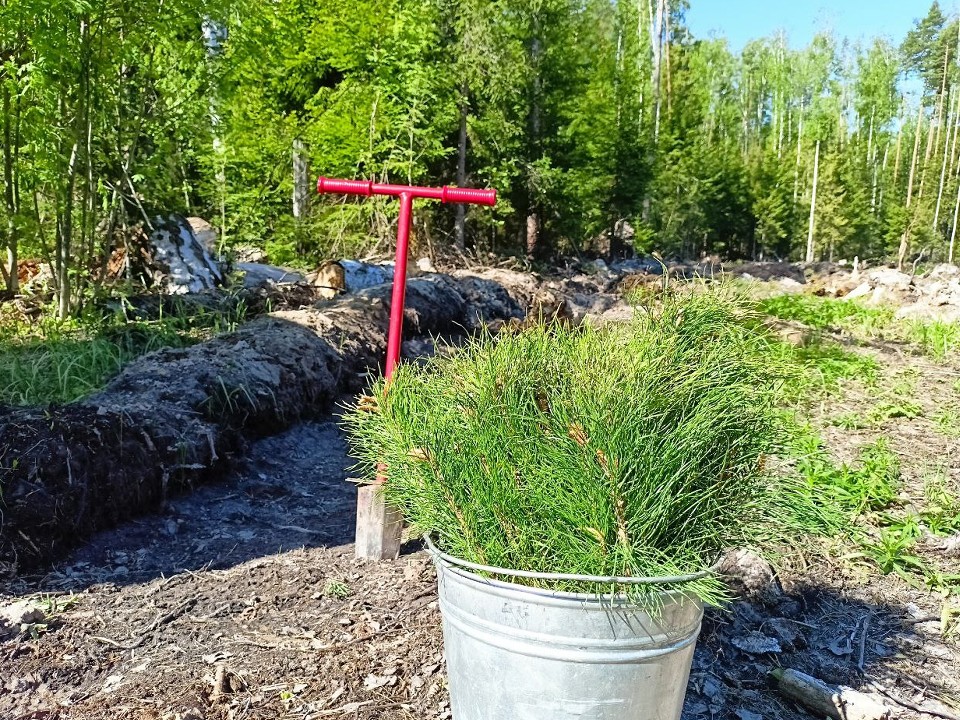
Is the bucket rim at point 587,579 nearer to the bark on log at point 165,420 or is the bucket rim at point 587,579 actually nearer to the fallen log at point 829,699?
the fallen log at point 829,699

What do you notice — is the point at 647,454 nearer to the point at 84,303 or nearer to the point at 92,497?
the point at 92,497

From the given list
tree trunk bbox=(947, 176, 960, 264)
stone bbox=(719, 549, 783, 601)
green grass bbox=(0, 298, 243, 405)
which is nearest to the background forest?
green grass bbox=(0, 298, 243, 405)

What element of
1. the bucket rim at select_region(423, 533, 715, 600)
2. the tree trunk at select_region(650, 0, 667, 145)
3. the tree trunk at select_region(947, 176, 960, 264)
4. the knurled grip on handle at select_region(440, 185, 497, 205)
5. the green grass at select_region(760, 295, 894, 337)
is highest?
the tree trunk at select_region(650, 0, 667, 145)

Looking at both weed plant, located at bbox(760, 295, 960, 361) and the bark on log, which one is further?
weed plant, located at bbox(760, 295, 960, 361)

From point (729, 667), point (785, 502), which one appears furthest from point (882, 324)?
point (785, 502)

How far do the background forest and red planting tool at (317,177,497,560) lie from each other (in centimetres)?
307

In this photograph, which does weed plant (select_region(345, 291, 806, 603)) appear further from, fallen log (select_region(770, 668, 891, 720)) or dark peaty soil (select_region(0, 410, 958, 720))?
fallen log (select_region(770, 668, 891, 720))

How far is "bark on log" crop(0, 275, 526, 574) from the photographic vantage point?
10.00ft

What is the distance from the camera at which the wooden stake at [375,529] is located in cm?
281

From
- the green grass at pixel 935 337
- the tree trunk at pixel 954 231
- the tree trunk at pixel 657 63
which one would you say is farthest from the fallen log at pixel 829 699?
the tree trunk at pixel 954 231

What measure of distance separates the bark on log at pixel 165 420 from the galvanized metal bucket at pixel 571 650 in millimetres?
2100

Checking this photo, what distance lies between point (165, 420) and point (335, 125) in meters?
7.92

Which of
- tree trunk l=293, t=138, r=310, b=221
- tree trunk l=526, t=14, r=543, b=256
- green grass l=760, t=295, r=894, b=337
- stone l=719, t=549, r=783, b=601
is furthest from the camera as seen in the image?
→ tree trunk l=526, t=14, r=543, b=256

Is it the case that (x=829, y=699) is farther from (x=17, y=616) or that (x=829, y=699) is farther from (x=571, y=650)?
(x=17, y=616)
